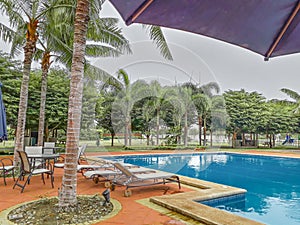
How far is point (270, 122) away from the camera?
88.0 feet

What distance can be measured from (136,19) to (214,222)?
129 inches

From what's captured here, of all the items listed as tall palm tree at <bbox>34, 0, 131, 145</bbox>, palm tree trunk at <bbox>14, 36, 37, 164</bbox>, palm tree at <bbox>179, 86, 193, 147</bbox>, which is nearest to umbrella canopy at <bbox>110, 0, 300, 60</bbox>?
tall palm tree at <bbox>34, 0, 131, 145</bbox>

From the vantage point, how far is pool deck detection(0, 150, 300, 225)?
14.0ft

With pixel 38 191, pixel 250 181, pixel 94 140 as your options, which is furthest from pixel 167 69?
pixel 38 191

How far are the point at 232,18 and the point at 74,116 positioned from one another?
3.15 meters

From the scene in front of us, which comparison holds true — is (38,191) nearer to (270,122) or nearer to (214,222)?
(214,222)

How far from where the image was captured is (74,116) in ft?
15.0

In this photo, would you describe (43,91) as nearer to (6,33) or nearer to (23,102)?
(6,33)

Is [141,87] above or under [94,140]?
above

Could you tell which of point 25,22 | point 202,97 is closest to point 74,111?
point 25,22

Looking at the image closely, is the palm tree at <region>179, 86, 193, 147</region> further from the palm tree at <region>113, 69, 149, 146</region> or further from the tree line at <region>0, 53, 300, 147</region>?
the palm tree at <region>113, 69, 149, 146</region>

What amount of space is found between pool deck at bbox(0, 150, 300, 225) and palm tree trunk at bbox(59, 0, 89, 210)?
34.1 inches

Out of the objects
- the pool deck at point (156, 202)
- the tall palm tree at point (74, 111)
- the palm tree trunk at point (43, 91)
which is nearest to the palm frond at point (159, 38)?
the tall palm tree at point (74, 111)

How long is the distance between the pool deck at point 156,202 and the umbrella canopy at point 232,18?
9.34 feet
